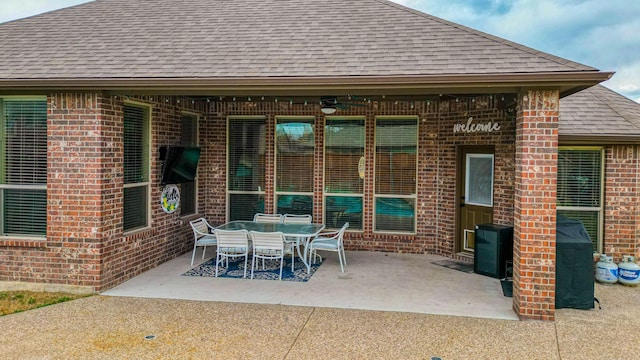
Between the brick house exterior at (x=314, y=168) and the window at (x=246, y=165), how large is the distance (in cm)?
16

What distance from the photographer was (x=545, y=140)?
5312 millimetres

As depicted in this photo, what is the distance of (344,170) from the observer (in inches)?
364

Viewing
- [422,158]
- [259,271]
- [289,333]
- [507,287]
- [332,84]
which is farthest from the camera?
[422,158]

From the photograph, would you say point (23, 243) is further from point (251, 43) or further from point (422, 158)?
point (422, 158)

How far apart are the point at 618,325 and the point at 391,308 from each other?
8.47 ft

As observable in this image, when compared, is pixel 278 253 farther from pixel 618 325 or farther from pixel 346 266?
pixel 618 325

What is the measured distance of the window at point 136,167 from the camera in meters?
7.00

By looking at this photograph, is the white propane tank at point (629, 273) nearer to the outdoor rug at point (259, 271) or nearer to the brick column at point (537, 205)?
the brick column at point (537, 205)

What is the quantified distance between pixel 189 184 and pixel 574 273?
6753mm

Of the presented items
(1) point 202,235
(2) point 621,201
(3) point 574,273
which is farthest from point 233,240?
(2) point 621,201

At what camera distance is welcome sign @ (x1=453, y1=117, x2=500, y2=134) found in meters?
7.96

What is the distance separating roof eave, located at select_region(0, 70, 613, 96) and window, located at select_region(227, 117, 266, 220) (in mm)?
3287

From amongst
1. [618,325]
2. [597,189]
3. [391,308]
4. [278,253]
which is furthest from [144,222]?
[597,189]

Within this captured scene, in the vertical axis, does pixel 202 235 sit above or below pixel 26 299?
above
